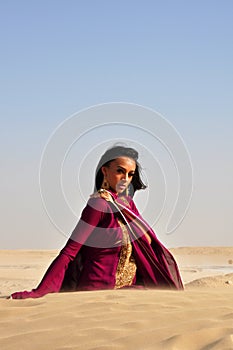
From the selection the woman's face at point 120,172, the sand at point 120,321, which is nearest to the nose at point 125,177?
the woman's face at point 120,172

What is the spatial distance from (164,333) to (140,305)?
0.98 meters

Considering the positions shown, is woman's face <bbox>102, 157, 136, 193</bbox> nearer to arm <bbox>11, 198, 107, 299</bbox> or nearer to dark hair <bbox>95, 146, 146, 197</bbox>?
dark hair <bbox>95, 146, 146, 197</bbox>

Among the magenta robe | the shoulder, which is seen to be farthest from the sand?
the shoulder

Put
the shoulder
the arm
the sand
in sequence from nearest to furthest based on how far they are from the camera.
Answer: the sand < the arm < the shoulder

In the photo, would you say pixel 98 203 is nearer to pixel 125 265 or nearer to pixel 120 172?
pixel 120 172

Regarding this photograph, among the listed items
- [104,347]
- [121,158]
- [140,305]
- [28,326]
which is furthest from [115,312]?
[121,158]

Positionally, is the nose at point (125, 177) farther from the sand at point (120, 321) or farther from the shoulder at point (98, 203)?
the sand at point (120, 321)

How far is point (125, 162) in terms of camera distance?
22.5 ft

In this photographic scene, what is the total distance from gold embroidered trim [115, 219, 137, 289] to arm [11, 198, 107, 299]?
303 mm

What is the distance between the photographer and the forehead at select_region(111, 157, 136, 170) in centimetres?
684

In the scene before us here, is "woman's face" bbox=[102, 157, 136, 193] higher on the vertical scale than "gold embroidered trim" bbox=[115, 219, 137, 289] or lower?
higher

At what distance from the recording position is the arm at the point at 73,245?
6.47 meters

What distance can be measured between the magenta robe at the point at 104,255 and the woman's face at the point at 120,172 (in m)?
0.13

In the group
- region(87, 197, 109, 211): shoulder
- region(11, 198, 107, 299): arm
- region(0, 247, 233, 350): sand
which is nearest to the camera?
region(0, 247, 233, 350): sand
